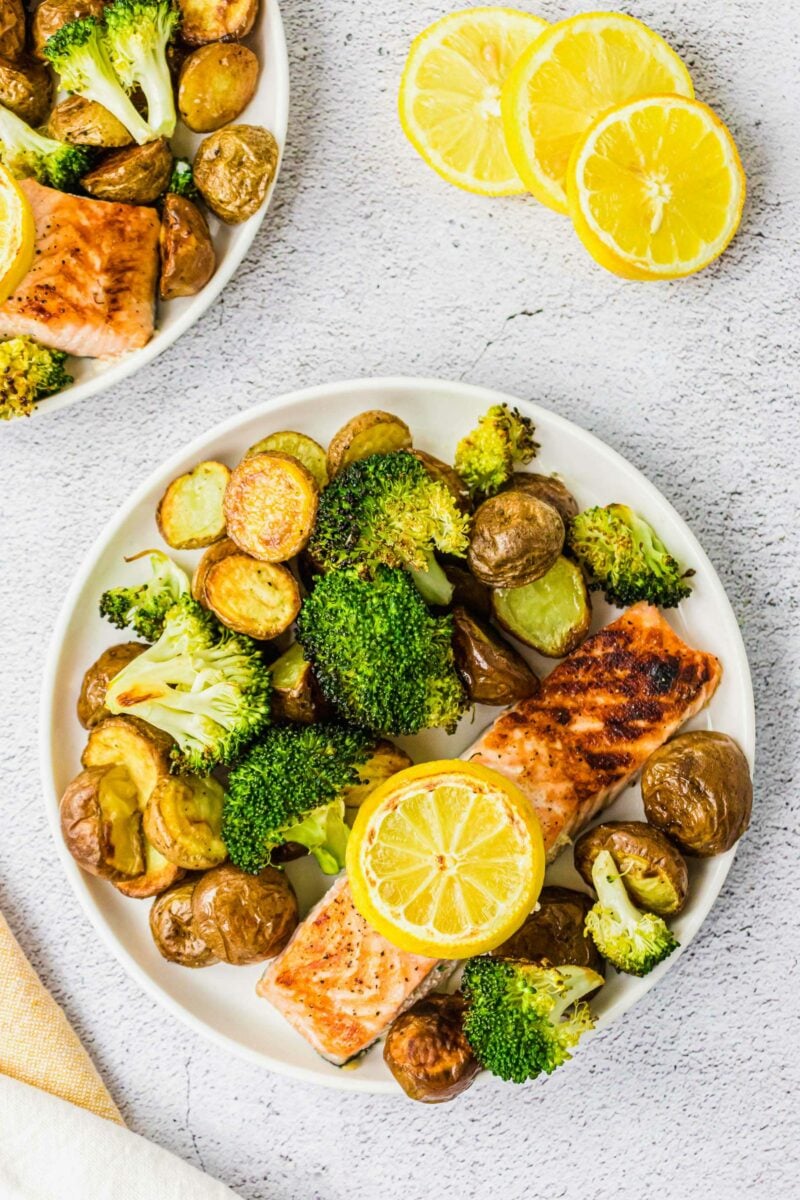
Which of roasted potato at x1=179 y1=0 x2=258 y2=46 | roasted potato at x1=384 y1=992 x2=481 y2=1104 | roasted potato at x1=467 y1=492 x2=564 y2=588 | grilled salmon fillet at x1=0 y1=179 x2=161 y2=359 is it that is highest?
roasted potato at x1=179 y1=0 x2=258 y2=46

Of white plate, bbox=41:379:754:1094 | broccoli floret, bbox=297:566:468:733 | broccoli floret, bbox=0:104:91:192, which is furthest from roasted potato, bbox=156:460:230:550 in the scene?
broccoli floret, bbox=0:104:91:192

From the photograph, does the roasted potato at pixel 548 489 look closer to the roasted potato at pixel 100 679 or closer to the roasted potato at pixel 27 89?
the roasted potato at pixel 100 679

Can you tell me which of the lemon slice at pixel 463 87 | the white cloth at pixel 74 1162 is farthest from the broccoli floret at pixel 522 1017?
the lemon slice at pixel 463 87

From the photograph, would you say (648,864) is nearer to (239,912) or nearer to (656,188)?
(239,912)

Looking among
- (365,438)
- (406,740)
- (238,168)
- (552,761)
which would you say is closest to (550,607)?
(552,761)

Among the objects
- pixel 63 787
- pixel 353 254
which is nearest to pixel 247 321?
pixel 353 254

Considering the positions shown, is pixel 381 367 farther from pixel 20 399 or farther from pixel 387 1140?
pixel 387 1140

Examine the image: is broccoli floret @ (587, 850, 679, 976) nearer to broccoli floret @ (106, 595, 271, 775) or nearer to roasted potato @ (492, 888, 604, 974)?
roasted potato @ (492, 888, 604, 974)
